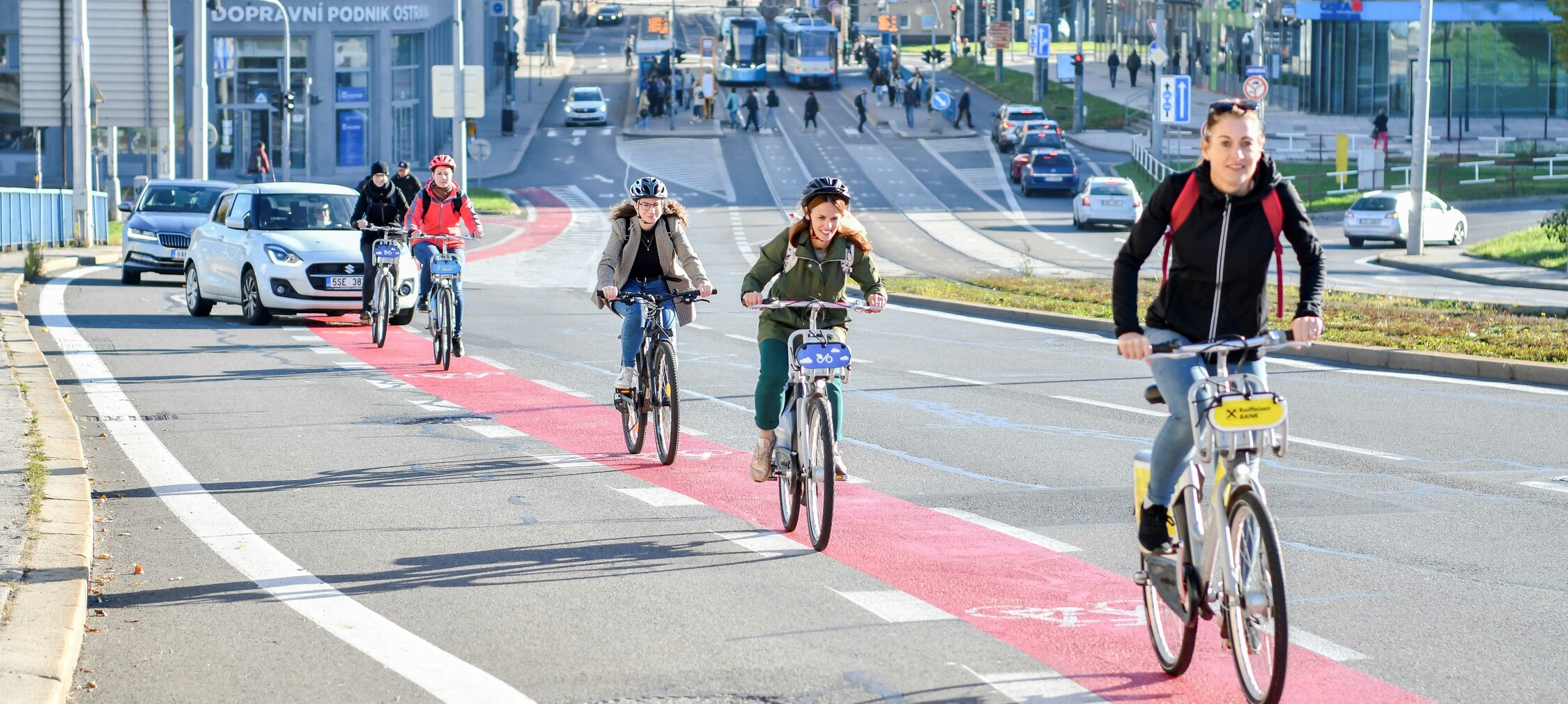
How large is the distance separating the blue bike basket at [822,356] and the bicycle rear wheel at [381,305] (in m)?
10.3

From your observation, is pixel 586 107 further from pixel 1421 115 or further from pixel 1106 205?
pixel 1421 115

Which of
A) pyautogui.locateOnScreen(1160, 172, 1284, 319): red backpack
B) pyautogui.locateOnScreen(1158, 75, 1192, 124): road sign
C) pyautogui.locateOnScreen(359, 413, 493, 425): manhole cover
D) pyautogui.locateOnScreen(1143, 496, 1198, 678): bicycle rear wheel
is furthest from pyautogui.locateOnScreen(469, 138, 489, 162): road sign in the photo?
pyautogui.locateOnScreen(1160, 172, 1284, 319): red backpack

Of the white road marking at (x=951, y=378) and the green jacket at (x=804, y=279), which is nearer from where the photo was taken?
the green jacket at (x=804, y=279)

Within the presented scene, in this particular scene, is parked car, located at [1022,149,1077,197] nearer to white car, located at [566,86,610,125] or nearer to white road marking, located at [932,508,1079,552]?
white car, located at [566,86,610,125]

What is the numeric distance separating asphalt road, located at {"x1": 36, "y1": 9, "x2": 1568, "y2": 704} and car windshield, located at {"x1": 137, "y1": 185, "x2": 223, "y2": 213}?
11654mm

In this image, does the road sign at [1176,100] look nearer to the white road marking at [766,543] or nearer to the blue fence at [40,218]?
the blue fence at [40,218]

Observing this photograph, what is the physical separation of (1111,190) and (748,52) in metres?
44.5

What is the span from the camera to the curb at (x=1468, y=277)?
99.5ft

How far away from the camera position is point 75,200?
116 ft

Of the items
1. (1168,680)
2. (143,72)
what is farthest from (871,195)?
(1168,680)

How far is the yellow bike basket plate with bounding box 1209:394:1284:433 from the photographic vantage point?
557 cm

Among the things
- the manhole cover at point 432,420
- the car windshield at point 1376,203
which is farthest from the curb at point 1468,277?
the manhole cover at point 432,420

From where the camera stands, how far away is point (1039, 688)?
6.00m

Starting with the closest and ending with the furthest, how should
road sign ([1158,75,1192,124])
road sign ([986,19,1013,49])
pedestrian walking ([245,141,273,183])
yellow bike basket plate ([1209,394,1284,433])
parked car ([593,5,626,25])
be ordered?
yellow bike basket plate ([1209,394,1284,433]), road sign ([1158,75,1192,124]), pedestrian walking ([245,141,273,183]), road sign ([986,19,1013,49]), parked car ([593,5,626,25])
